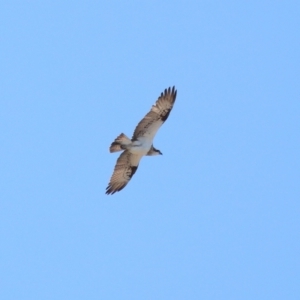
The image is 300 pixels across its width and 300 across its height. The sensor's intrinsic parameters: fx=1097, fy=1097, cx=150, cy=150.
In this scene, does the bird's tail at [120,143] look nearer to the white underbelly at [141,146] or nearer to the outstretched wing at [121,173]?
the white underbelly at [141,146]

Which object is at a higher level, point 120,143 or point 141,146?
point 141,146

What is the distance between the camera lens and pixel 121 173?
32.1 meters

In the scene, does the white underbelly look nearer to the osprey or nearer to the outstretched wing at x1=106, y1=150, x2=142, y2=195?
the osprey

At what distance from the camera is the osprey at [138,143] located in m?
30.4

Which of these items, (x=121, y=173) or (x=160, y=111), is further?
(x=121, y=173)

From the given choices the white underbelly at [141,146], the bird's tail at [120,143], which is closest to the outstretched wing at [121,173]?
the white underbelly at [141,146]

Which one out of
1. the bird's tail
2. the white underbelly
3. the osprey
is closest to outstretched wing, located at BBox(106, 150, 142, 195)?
the osprey

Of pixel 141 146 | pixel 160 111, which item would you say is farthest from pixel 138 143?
pixel 160 111

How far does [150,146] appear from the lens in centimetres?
3116

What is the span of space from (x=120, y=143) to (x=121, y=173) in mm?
1627

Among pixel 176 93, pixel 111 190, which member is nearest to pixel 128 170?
pixel 111 190

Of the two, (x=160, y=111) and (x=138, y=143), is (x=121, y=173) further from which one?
(x=160, y=111)

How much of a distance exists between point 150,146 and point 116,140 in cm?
108

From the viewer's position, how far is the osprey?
3038 cm
